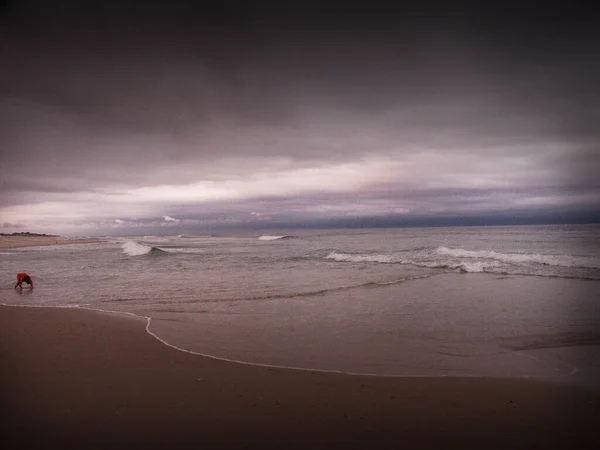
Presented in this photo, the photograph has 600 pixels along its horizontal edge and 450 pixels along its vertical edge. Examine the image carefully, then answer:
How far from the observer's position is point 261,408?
13.5 feet

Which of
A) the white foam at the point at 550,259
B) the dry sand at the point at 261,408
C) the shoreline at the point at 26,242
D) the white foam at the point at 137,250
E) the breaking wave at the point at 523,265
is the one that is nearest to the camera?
the dry sand at the point at 261,408

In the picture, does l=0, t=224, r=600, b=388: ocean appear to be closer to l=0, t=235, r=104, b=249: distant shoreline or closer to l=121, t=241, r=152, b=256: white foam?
l=121, t=241, r=152, b=256: white foam

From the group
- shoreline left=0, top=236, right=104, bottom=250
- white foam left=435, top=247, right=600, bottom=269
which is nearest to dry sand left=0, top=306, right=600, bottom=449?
white foam left=435, top=247, right=600, bottom=269

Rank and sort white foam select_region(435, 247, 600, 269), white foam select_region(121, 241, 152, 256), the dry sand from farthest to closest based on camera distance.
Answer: white foam select_region(121, 241, 152, 256)
white foam select_region(435, 247, 600, 269)
the dry sand

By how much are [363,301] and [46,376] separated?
780 centimetres

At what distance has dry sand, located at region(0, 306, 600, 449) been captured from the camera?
11.4 feet

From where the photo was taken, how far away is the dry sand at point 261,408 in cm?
348

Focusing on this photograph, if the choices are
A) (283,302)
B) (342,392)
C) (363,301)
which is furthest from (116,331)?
(363,301)

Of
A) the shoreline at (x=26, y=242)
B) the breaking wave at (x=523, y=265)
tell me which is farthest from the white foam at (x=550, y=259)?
the shoreline at (x=26, y=242)

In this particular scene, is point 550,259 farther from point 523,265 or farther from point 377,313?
point 377,313

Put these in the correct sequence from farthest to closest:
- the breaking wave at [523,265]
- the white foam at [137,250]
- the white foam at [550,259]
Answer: the white foam at [137,250], the white foam at [550,259], the breaking wave at [523,265]

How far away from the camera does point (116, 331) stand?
7535 mm

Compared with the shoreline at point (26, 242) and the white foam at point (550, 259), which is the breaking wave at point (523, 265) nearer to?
the white foam at point (550, 259)

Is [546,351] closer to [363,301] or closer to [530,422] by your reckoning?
[530,422]
